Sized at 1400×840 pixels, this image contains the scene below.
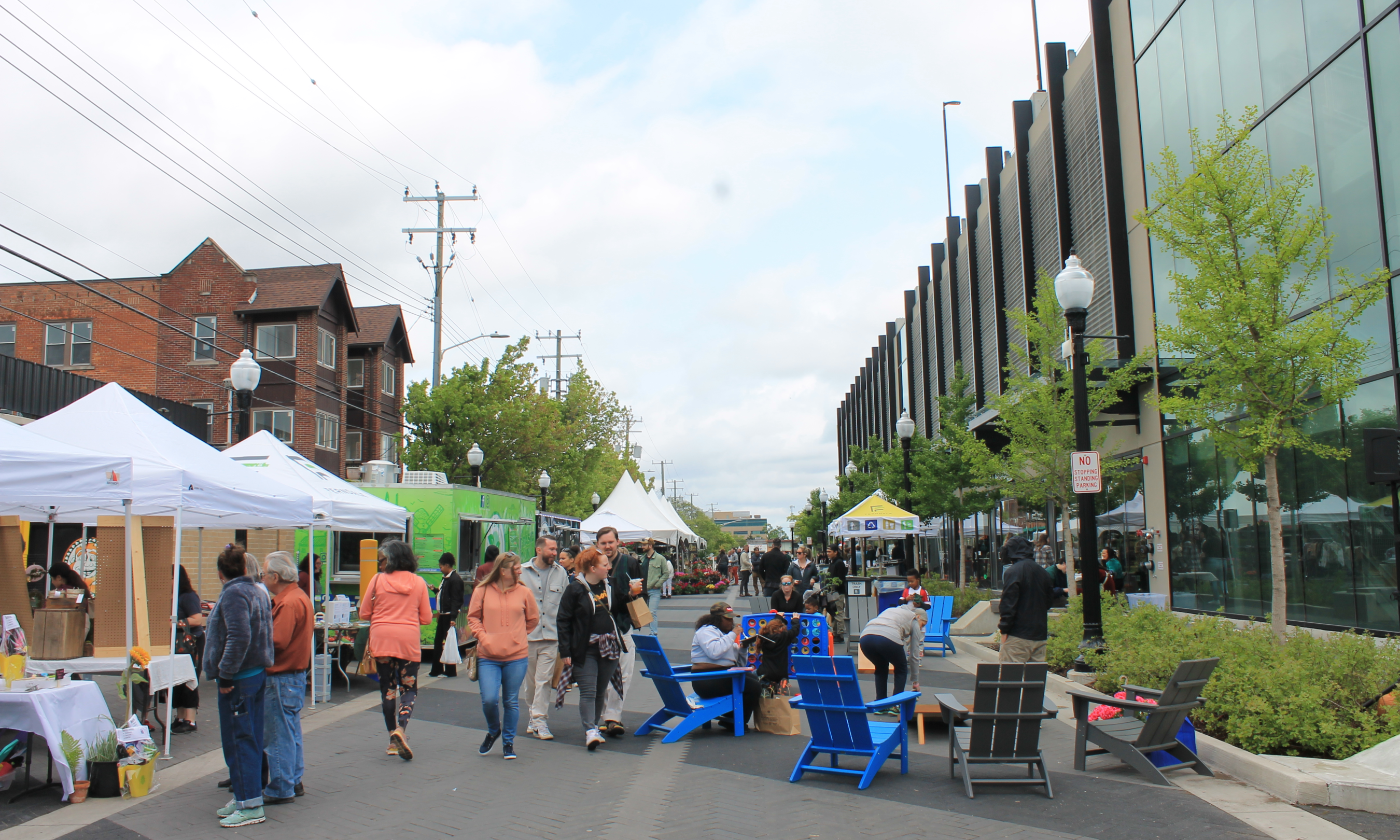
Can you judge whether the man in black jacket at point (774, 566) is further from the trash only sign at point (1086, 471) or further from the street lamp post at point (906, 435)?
the trash only sign at point (1086, 471)

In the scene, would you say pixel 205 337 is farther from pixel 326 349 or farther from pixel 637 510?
pixel 637 510

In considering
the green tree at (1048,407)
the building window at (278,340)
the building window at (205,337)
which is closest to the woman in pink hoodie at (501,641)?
the green tree at (1048,407)

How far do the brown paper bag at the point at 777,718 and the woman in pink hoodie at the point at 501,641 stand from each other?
2433mm

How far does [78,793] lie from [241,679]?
1.74 meters

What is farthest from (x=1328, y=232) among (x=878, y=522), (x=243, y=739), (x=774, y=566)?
(x=243, y=739)

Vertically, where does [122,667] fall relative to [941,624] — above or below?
above

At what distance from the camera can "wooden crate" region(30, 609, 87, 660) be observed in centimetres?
923

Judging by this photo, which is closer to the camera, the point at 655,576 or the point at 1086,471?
the point at 1086,471

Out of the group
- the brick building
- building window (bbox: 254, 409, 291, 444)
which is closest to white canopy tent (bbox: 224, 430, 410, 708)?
the brick building

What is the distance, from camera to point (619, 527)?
2767 cm

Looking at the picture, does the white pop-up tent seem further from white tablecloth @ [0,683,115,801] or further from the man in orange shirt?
the man in orange shirt

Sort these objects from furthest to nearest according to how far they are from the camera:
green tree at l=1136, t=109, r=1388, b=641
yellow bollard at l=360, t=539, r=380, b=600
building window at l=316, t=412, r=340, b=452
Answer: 1. building window at l=316, t=412, r=340, b=452
2. yellow bollard at l=360, t=539, r=380, b=600
3. green tree at l=1136, t=109, r=1388, b=641

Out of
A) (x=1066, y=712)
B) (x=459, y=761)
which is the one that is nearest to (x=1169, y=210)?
(x=1066, y=712)

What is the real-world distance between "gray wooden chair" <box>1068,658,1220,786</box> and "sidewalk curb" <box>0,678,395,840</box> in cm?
663
